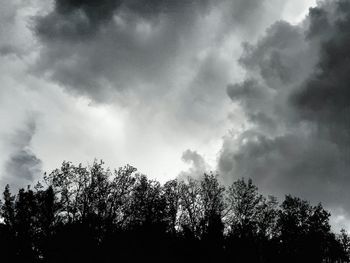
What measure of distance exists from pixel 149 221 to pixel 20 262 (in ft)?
63.7

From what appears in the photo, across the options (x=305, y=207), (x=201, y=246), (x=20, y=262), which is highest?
(x=305, y=207)

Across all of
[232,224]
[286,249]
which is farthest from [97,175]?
[286,249]

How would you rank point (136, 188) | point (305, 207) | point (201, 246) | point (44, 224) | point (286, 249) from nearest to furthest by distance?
point (201, 246) → point (44, 224) → point (136, 188) → point (286, 249) → point (305, 207)

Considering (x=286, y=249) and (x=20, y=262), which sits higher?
(x=286, y=249)

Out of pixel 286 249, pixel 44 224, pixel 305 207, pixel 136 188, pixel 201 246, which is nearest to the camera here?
pixel 201 246

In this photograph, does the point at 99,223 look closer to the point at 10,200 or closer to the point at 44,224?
the point at 44,224

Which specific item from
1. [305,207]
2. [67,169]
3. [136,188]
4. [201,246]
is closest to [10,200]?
[67,169]

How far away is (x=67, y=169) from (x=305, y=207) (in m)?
55.2

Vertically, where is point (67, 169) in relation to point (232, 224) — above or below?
above

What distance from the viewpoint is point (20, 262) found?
47656 millimetres

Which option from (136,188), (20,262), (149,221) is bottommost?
(20,262)

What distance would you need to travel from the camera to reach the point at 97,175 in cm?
5650

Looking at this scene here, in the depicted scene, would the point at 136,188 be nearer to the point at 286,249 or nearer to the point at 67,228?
the point at 67,228

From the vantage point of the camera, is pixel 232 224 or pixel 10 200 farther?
pixel 232 224
